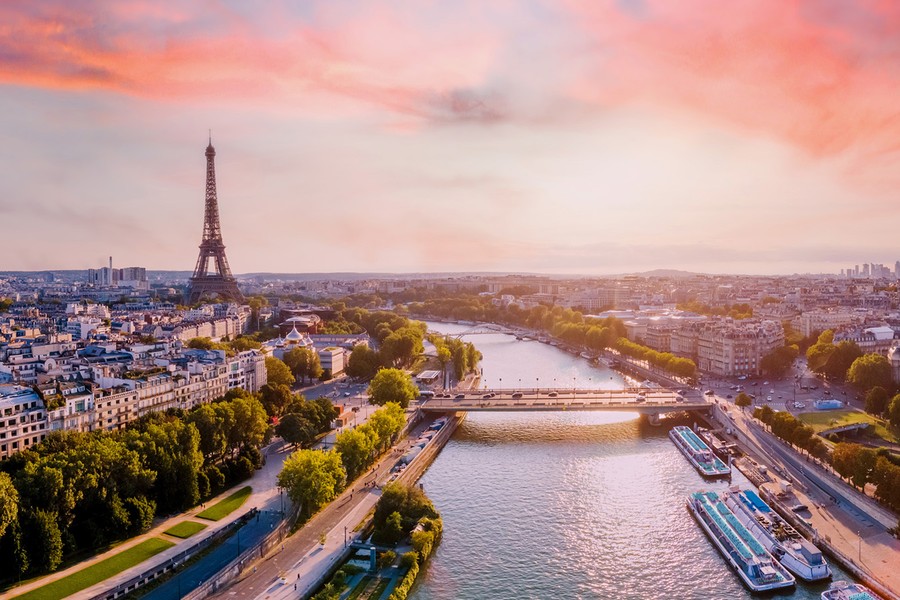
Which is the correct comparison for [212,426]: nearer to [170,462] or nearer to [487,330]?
[170,462]

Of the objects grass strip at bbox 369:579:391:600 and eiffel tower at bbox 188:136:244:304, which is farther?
eiffel tower at bbox 188:136:244:304

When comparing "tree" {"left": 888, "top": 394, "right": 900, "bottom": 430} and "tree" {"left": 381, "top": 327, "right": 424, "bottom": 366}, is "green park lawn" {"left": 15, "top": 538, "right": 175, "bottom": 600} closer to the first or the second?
"tree" {"left": 888, "top": 394, "right": 900, "bottom": 430}

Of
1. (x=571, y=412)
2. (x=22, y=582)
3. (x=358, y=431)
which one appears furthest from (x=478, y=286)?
(x=22, y=582)

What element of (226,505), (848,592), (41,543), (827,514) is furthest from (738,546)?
(41,543)

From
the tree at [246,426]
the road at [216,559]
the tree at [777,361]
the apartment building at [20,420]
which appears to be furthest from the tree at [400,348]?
the road at [216,559]

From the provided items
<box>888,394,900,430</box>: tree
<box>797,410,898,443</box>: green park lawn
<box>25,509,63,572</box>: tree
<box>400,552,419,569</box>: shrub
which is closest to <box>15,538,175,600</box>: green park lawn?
<box>25,509,63,572</box>: tree

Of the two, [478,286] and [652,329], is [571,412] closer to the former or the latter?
[652,329]
